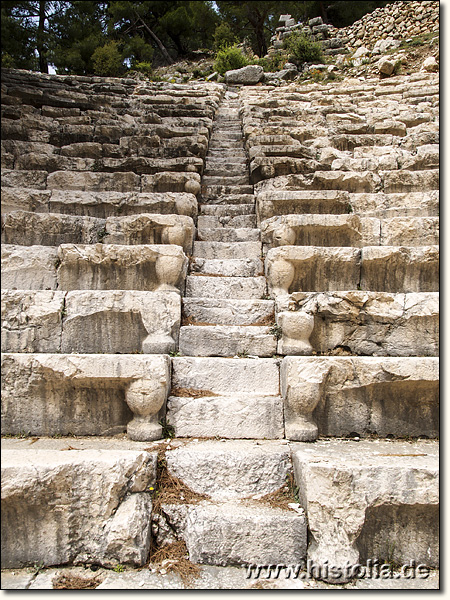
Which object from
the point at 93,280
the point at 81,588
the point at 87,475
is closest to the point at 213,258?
the point at 93,280

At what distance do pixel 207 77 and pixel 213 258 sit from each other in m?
12.4

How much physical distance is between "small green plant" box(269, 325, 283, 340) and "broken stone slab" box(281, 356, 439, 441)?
0.44 meters

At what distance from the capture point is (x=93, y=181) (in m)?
5.28

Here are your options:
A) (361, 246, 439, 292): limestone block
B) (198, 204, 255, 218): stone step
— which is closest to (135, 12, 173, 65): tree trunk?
(198, 204, 255, 218): stone step

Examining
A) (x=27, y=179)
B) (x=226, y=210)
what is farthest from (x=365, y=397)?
(x=27, y=179)

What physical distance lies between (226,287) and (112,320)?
3.82 feet

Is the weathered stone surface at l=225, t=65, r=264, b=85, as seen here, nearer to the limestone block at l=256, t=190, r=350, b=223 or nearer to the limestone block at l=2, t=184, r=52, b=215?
the limestone block at l=256, t=190, r=350, b=223

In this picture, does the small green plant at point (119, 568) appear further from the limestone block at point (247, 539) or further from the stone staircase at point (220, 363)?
the limestone block at point (247, 539)

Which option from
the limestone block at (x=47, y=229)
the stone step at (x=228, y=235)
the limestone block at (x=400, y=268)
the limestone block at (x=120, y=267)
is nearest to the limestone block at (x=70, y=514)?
the limestone block at (x=120, y=267)

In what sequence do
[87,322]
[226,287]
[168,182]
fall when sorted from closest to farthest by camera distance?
1. [87,322]
2. [226,287]
3. [168,182]

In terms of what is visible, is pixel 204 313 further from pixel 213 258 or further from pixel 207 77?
pixel 207 77

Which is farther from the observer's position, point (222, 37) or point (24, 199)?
point (222, 37)

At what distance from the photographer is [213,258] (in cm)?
448

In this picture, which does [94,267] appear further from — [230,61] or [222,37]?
[222,37]
